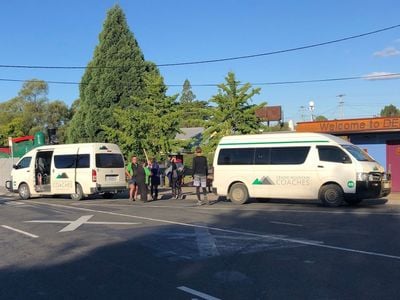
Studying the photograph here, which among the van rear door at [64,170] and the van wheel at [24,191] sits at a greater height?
the van rear door at [64,170]

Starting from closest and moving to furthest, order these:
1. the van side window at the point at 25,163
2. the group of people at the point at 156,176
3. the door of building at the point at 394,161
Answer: the group of people at the point at 156,176 → the door of building at the point at 394,161 → the van side window at the point at 25,163

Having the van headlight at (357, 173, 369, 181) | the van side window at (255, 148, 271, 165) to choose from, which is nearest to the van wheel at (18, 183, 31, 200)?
the van side window at (255, 148, 271, 165)

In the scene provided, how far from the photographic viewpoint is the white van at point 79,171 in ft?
68.0

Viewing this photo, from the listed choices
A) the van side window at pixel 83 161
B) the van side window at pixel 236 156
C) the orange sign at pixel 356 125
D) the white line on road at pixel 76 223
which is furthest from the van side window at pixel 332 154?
the van side window at pixel 83 161

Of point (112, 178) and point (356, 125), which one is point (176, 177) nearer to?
point (112, 178)

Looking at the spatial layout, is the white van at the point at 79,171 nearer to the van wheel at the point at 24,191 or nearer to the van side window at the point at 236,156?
the van wheel at the point at 24,191

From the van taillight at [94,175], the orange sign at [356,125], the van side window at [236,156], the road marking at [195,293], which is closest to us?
the road marking at [195,293]

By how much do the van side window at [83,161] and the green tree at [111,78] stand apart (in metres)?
17.3

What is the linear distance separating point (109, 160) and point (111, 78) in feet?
61.2

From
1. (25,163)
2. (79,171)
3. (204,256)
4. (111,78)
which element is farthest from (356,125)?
(111,78)

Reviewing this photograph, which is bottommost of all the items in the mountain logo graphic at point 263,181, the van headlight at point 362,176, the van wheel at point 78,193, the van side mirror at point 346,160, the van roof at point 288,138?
the van wheel at point 78,193

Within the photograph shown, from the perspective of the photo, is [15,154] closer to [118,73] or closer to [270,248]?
[118,73]

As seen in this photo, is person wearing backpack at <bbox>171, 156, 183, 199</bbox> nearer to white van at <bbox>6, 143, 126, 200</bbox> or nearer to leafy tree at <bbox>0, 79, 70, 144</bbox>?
white van at <bbox>6, 143, 126, 200</bbox>

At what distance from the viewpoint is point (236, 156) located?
17906mm
